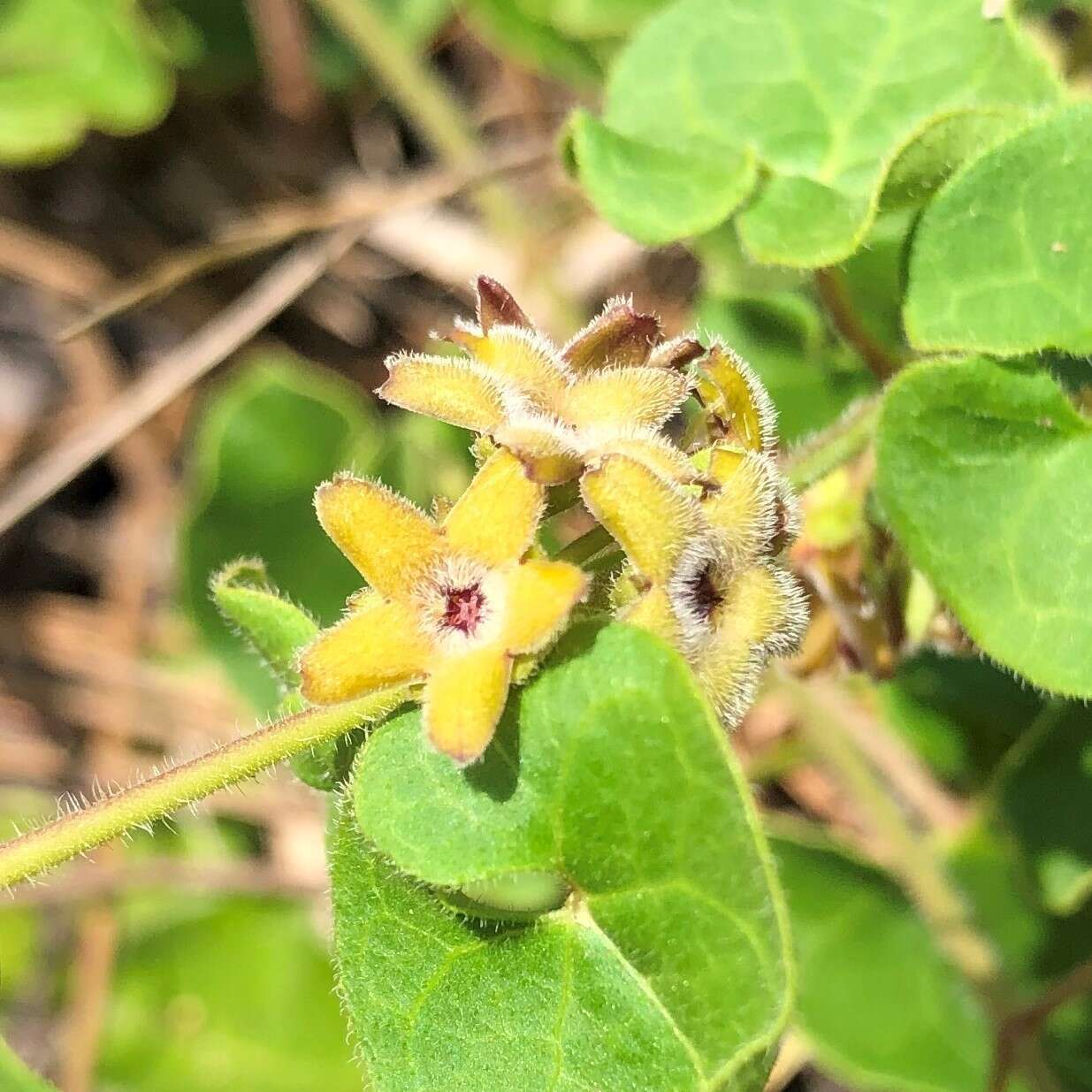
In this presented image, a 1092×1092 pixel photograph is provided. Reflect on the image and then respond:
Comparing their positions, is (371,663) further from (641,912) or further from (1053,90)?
(1053,90)

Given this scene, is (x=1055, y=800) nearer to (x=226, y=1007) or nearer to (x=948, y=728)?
(x=948, y=728)

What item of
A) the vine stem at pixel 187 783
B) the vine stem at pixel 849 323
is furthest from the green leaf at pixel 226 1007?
the vine stem at pixel 849 323

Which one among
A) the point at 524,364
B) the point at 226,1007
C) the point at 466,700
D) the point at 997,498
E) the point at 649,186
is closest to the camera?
the point at 466,700

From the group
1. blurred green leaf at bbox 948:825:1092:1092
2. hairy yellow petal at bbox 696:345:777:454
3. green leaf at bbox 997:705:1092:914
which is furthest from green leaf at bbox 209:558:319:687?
blurred green leaf at bbox 948:825:1092:1092

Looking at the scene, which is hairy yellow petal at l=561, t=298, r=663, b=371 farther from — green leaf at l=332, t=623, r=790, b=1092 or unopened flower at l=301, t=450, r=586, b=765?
green leaf at l=332, t=623, r=790, b=1092

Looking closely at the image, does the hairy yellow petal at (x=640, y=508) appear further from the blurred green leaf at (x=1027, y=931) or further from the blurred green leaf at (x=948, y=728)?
the blurred green leaf at (x=1027, y=931)

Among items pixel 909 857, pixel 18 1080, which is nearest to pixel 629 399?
pixel 18 1080
